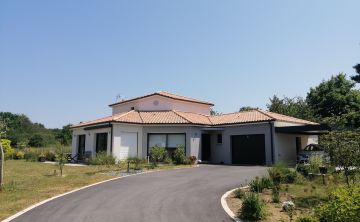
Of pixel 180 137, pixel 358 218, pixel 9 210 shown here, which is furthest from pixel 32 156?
pixel 358 218

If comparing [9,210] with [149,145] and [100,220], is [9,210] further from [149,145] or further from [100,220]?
[149,145]

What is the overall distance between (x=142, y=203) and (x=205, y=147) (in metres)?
20.0

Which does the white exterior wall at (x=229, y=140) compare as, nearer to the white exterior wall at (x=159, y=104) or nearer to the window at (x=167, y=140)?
the window at (x=167, y=140)

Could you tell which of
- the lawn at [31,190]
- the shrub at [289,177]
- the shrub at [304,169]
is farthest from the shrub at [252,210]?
the shrub at [304,169]

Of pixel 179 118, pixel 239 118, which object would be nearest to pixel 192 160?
pixel 179 118

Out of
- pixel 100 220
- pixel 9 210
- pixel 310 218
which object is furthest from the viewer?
pixel 9 210

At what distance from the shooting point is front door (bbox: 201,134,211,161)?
3088 cm

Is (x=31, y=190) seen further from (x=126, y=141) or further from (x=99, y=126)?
(x=99, y=126)

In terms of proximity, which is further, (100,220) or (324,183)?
(324,183)

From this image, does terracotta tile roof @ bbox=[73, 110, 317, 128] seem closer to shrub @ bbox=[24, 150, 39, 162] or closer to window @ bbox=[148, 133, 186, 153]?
window @ bbox=[148, 133, 186, 153]

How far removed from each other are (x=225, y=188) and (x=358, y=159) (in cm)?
551

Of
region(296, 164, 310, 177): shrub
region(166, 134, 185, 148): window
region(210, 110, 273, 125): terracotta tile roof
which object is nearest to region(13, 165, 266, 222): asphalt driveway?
region(296, 164, 310, 177): shrub

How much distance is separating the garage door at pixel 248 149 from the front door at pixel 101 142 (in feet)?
37.5

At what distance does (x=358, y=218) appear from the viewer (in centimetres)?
568
